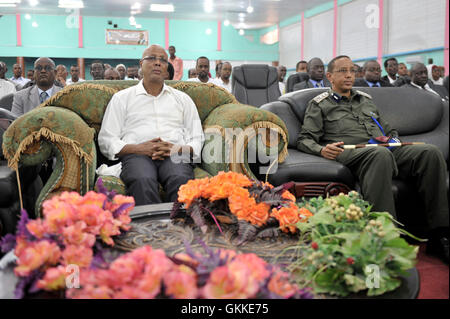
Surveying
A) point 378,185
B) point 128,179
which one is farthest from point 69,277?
point 378,185

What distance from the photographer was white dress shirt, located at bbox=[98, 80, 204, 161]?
235 centimetres

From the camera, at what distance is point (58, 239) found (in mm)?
954

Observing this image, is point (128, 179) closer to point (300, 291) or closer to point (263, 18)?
point (300, 291)

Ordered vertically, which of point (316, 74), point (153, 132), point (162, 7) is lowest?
point (153, 132)

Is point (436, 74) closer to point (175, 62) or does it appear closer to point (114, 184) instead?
point (175, 62)

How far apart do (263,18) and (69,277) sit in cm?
1340

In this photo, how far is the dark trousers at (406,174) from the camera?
212 cm

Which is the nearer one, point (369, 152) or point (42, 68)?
point (369, 152)

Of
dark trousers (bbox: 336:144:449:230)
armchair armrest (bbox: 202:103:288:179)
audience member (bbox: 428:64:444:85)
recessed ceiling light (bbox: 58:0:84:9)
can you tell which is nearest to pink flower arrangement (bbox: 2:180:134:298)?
armchair armrest (bbox: 202:103:288:179)

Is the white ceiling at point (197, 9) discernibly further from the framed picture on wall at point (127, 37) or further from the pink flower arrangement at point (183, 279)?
the pink flower arrangement at point (183, 279)

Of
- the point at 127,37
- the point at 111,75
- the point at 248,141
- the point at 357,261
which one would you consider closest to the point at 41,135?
the point at 248,141

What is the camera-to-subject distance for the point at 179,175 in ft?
6.98

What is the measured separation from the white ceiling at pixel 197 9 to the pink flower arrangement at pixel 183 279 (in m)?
10.9

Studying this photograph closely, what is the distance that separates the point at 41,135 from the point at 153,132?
2.10ft
